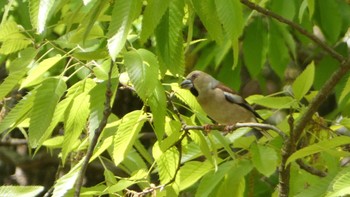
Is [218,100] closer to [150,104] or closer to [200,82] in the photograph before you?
[200,82]

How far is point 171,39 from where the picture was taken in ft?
7.75

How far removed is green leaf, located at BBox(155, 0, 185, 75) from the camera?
235cm

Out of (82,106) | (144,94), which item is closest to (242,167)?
(82,106)

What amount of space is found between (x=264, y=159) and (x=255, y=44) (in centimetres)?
213

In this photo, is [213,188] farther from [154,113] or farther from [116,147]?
[154,113]

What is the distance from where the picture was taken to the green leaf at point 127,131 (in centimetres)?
293

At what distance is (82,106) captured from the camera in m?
2.90

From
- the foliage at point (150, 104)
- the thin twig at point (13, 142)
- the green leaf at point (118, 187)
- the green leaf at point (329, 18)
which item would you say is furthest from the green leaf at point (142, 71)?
the thin twig at point (13, 142)

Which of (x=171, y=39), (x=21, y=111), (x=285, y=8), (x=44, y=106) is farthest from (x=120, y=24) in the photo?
(x=285, y=8)

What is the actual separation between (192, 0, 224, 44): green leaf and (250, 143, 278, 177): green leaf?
0.74 m

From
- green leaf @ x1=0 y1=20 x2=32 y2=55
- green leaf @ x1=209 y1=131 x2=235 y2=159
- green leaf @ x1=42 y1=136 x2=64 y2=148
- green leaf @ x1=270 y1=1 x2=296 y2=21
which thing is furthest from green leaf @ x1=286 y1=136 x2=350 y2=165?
green leaf @ x1=270 y1=1 x2=296 y2=21

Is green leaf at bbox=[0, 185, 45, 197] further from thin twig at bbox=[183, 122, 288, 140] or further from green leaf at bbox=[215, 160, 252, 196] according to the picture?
green leaf at bbox=[215, 160, 252, 196]

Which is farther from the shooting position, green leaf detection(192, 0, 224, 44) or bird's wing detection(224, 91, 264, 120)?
bird's wing detection(224, 91, 264, 120)

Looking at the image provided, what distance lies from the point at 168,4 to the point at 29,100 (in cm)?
83
